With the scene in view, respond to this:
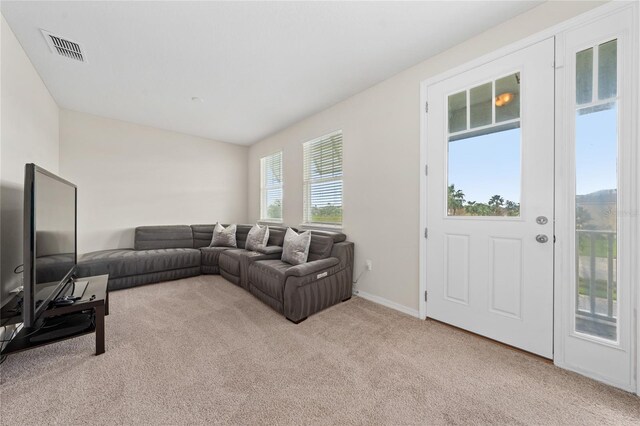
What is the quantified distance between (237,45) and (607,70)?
110 inches

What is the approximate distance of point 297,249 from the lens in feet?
9.85

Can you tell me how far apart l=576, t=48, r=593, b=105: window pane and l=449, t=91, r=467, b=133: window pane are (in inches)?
27.7

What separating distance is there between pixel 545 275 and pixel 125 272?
4647 mm

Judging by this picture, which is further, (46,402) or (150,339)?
(150,339)

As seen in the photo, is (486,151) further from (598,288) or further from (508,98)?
(598,288)

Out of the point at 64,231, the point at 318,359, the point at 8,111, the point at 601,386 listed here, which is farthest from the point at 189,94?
the point at 601,386

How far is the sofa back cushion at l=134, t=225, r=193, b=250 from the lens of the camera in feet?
13.0

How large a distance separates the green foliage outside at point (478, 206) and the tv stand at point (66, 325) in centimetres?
311

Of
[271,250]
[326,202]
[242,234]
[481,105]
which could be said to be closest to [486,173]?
[481,105]

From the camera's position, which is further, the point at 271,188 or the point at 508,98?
the point at 271,188

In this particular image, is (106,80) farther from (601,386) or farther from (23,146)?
(601,386)

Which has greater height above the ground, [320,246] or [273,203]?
[273,203]

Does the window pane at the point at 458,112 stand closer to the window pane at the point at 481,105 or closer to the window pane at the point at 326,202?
the window pane at the point at 481,105

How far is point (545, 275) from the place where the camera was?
1.74 meters
